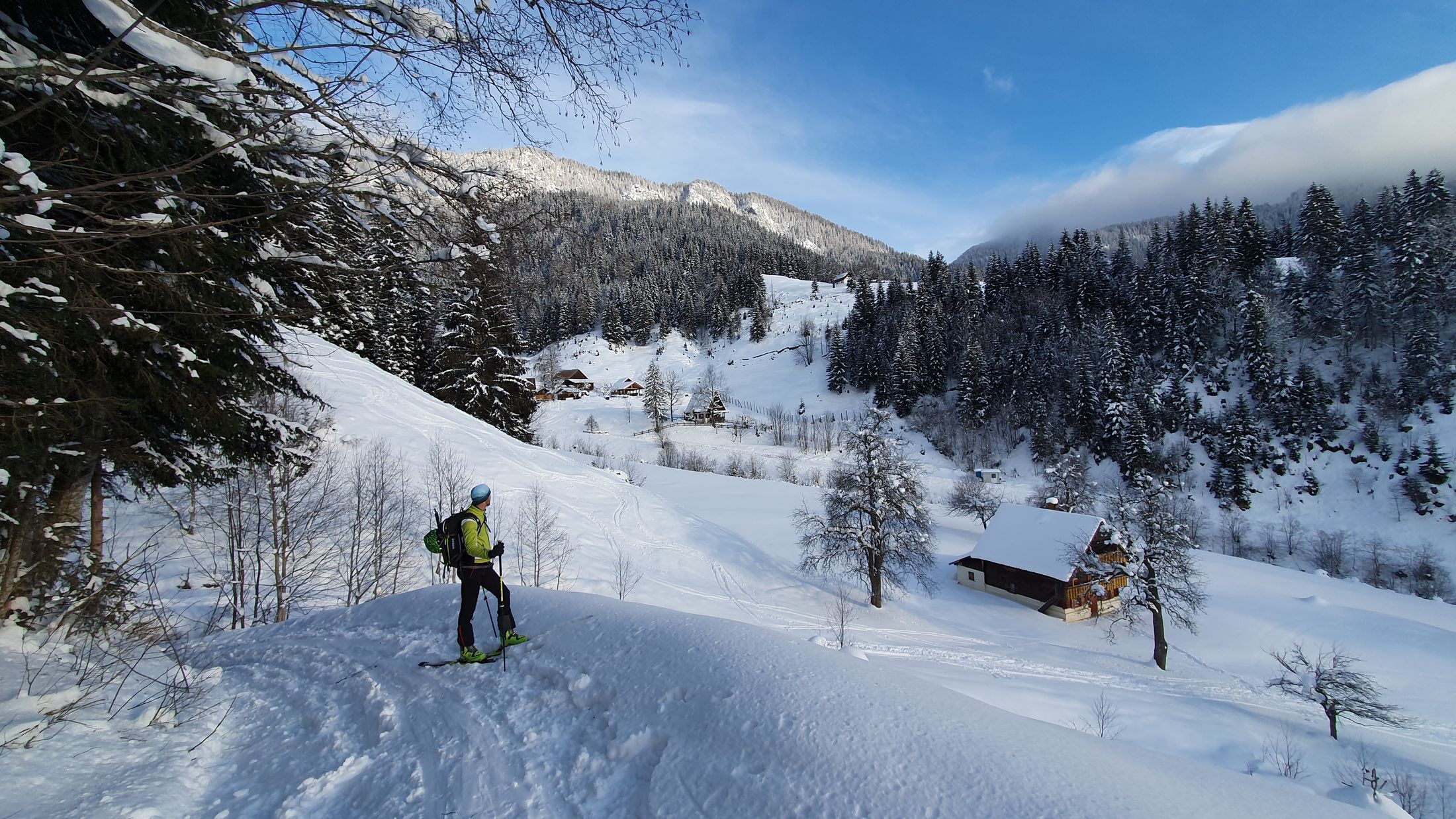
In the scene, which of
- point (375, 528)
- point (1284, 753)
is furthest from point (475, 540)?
point (1284, 753)

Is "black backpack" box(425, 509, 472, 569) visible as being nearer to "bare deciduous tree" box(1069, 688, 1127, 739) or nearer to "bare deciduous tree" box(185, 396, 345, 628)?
"bare deciduous tree" box(185, 396, 345, 628)

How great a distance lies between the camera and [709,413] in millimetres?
78375

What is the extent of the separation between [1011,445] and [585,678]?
2724 inches

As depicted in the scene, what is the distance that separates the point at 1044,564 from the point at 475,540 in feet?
103

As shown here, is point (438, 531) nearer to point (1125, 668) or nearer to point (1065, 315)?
point (1125, 668)

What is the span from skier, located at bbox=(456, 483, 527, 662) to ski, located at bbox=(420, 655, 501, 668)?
16 millimetres

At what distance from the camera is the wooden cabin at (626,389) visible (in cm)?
8925

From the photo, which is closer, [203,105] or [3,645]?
[203,105]

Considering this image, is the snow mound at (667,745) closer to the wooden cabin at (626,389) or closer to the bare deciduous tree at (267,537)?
the bare deciduous tree at (267,537)

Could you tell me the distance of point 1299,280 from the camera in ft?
205

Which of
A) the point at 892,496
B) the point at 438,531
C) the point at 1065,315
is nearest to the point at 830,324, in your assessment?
the point at 1065,315

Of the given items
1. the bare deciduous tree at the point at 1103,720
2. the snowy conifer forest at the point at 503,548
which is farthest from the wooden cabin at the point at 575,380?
the bare deciduous tree at the point at 1103,720

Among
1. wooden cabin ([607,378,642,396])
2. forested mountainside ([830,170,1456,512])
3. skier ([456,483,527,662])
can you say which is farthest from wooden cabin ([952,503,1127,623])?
wooden cabin ([607,378,642,396])

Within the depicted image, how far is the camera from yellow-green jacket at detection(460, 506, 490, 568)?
5.24m
